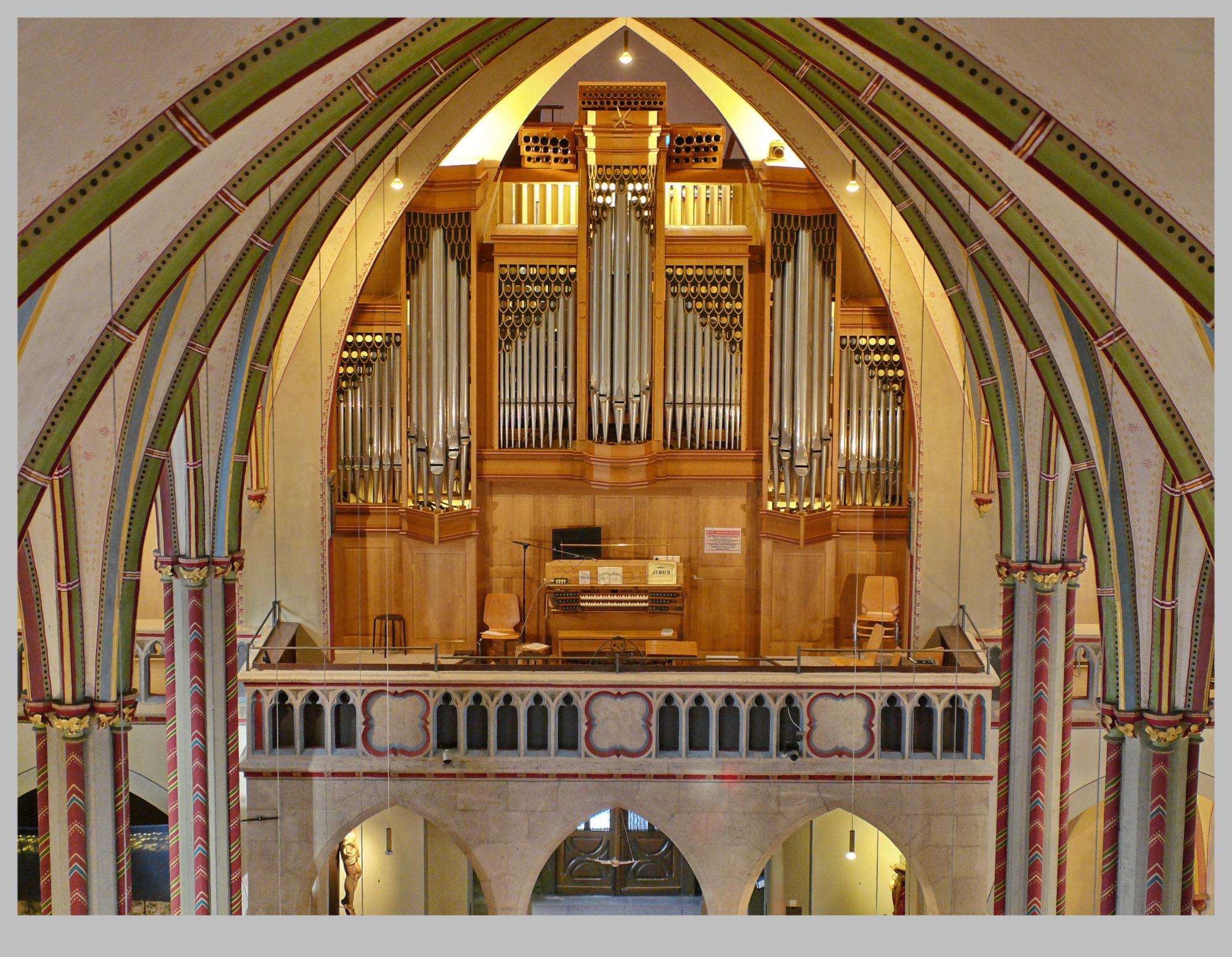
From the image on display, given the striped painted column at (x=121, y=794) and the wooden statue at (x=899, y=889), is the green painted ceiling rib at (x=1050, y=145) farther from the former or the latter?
the wooden statue at (x=899, y=889)

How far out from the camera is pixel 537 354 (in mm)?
16203

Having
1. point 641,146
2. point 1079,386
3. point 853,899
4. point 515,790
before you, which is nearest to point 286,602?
point 515,790

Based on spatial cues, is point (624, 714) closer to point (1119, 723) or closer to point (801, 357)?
point (801, 357)

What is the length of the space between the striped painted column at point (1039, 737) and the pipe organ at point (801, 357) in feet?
10.1

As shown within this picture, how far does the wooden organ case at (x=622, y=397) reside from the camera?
1580 centimetres

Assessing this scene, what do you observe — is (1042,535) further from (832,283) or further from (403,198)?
(403,198)

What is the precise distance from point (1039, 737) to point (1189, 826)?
3.42 metres

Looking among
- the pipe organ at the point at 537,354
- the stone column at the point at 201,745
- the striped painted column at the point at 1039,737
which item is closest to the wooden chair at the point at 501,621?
the pipe organ at the point at 537,354

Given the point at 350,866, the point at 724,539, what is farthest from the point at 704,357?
the point at 350,866

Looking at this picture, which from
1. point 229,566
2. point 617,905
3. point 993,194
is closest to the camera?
point 993,194

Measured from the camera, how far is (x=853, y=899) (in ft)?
57.7

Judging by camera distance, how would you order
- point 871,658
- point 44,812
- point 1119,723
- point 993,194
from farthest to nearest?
point 871,658 < point 44,812 < point 1119,723 < point 993,194

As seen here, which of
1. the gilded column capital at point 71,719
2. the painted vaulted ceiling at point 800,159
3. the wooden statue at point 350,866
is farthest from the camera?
the wooden statue at point 350,866

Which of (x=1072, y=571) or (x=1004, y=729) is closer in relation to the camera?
(x=1072, y=571)
